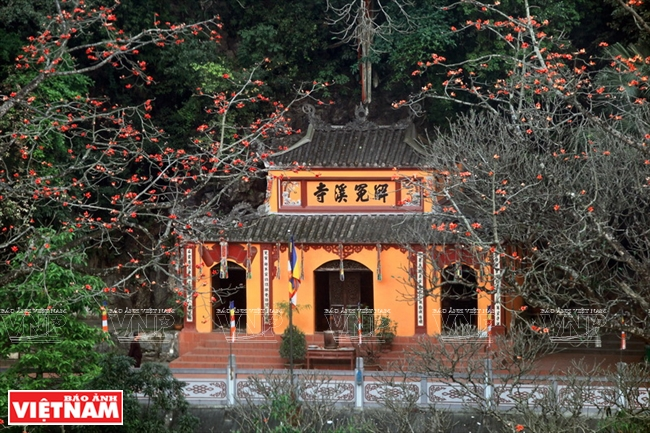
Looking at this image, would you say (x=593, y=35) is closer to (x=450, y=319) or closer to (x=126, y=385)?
(x=450, y=319)

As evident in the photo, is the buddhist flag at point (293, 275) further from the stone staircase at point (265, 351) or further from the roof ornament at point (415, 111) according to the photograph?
Result: the roof ornament at point (415, 111)

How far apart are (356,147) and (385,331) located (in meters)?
3.91

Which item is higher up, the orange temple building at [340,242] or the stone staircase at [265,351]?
the orange temple building at [340,242]

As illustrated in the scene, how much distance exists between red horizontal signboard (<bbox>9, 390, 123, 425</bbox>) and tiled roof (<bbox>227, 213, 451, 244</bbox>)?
776 centimetres

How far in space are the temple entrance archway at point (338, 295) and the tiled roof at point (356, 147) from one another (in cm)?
208

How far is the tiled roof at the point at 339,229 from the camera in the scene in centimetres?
2325

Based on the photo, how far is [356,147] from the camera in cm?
2428

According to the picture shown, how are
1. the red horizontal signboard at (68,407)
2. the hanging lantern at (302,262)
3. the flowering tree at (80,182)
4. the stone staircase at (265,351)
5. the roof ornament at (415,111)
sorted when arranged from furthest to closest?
the roof ornament at (415,111), the hanging lantern at (302,262), the stone staircase at (265,351), the red horizontal signboard at (68,407), the flowering tree at (80,182)

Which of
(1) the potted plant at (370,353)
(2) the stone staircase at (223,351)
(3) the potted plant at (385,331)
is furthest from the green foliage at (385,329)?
(2) the stone staircase at (223,351)

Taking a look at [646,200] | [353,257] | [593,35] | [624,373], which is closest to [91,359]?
[353,257]

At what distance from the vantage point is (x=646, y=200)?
20234 millimetres

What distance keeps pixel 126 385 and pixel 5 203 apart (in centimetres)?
534

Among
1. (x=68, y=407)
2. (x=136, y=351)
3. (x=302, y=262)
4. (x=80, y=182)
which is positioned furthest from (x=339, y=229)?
(x=80, y=182)

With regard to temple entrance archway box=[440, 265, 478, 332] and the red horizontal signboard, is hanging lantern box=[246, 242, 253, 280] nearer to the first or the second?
temple entrance archway box=[440, 265, 478, 332]
